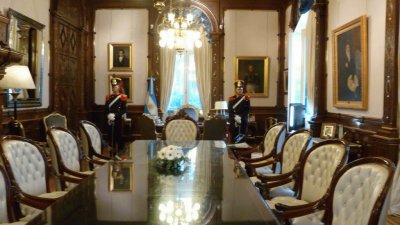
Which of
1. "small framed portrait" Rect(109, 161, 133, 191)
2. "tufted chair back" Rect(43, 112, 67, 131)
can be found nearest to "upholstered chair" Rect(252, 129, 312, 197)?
"small framed portrait" Rect(109, 161, 133, 191)

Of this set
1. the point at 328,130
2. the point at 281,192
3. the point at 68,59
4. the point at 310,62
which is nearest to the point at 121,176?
the point at 281,192

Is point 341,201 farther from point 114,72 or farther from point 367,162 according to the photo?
point 114,72

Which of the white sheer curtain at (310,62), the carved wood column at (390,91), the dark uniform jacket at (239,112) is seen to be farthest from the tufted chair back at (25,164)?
the white sheer curtain at (310,62)

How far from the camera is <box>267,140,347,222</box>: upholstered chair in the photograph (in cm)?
304

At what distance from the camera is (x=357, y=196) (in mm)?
2232

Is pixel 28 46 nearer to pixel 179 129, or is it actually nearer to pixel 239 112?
pixel 179 129

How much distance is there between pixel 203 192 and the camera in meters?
2.40

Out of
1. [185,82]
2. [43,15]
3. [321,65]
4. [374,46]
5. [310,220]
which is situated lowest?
[310,220]

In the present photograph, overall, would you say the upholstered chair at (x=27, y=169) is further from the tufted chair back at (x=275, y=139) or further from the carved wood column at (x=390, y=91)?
the carved wood column at (x=390, y=91)

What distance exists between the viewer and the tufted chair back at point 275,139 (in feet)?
14.6

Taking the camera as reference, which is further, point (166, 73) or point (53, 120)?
point (166, 73)

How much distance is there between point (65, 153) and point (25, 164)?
784 mm

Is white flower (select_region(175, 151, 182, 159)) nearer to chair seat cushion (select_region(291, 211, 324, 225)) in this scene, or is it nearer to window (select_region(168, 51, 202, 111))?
chair seat cushion (select_region(291, 211, 324, 225))

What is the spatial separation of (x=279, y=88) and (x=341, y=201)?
305 inches
